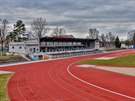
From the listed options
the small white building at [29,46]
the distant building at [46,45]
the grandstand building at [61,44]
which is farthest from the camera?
the grandstand building at [61,44]

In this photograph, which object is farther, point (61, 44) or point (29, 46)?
point (61, 44)

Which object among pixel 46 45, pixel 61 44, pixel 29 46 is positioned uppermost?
pixel 61 44

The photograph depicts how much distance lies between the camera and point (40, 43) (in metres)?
63.7

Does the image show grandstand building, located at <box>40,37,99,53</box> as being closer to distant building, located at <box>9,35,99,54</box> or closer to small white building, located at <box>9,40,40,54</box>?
distant building, located at <box>9,35,99,54</box>

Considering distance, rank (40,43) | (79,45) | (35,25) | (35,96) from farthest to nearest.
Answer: (35,25)
(79,45)
(40,43)
(35,96)

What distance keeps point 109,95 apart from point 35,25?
8011cm

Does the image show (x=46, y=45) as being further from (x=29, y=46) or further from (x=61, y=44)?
(x=61, y=44)

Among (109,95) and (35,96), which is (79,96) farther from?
(35,96)

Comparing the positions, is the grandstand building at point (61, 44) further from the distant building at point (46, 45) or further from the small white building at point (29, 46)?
the small white building at point (29, 46)

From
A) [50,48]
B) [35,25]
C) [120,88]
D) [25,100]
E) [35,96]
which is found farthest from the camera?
[35,25]

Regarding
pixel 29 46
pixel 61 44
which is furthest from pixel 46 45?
pixel 61 44

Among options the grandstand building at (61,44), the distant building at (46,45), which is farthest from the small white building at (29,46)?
the grandstand building at (61,44)

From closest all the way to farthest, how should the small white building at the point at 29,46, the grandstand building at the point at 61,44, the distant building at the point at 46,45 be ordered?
the small white building at the point at 29,46 < the distant building at the point at 46,45 < the grandstand building at the point at 61,44

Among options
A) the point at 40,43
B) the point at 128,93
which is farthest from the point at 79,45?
the point at 128,93
